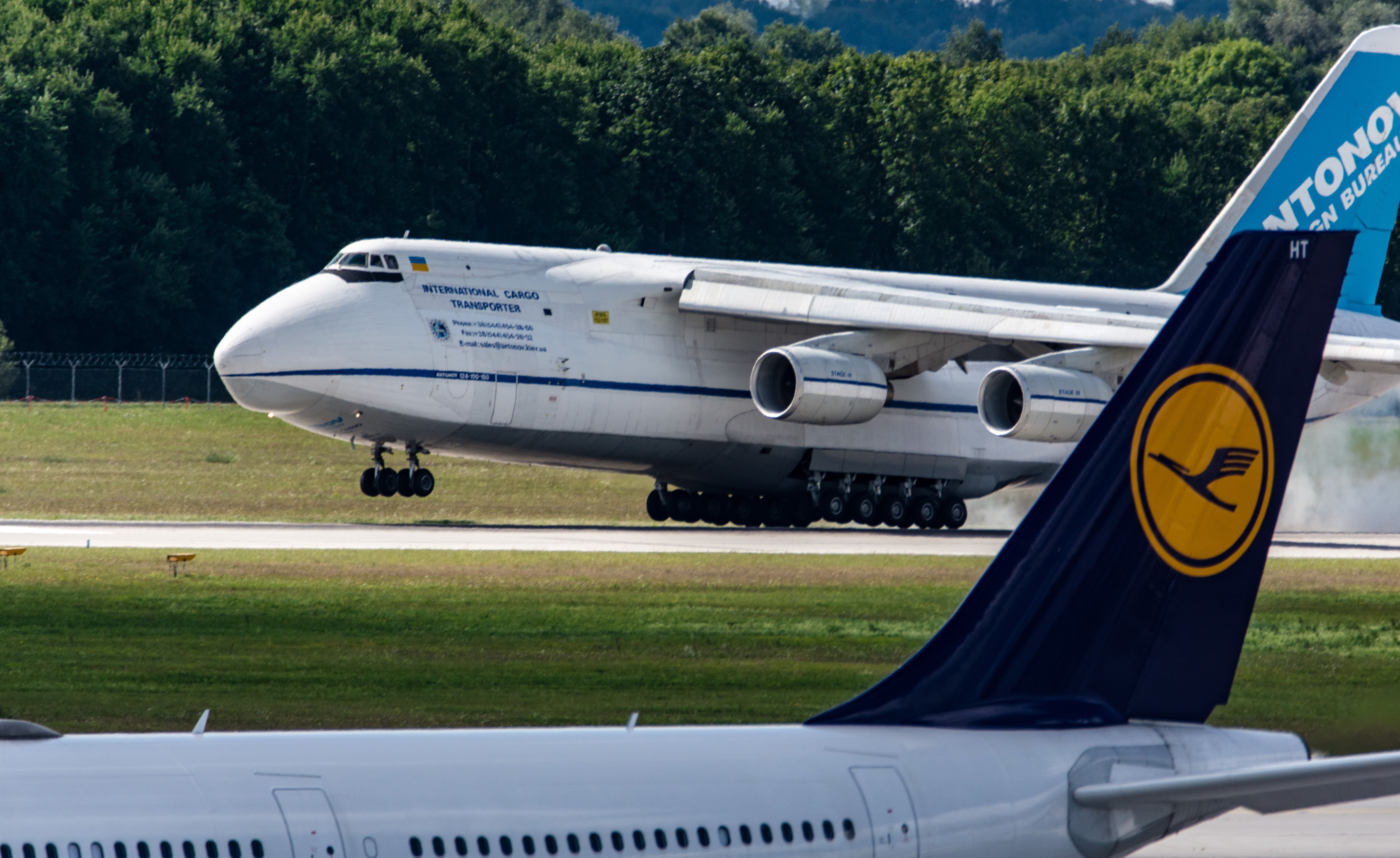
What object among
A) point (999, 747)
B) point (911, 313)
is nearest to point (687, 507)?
point (911, 313)

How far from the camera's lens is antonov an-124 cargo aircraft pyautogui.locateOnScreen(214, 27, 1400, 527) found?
28.5m

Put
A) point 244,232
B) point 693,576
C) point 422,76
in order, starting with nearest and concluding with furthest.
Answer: point 693,576 < point 244,232 < point 422,76

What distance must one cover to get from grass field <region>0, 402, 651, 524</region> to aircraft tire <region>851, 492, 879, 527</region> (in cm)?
470

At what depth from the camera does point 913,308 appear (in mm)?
30750

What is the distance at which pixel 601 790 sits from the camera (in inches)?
236

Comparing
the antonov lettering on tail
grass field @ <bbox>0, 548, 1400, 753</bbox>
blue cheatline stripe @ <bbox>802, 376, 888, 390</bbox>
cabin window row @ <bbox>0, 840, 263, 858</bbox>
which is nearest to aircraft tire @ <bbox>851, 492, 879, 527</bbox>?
blue cheatline stripe @ <bbox>802, 376, 888, 390</bbox>

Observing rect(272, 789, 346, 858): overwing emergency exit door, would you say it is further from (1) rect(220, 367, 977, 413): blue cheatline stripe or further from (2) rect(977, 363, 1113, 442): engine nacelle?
(2) rect(977, 363, 1113, 442): engine nacelle

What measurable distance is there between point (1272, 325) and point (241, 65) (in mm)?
66666

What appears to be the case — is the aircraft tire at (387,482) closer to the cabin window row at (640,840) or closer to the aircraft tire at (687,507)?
the aircraft tire at (687,507)

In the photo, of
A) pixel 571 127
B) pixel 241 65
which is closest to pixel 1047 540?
pixel 241 65

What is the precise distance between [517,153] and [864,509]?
46.5m

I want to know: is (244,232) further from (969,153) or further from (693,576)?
(693,576)

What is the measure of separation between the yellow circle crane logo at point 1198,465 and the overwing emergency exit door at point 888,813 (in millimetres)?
1317

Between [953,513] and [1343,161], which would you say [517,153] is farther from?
[1343,161]
